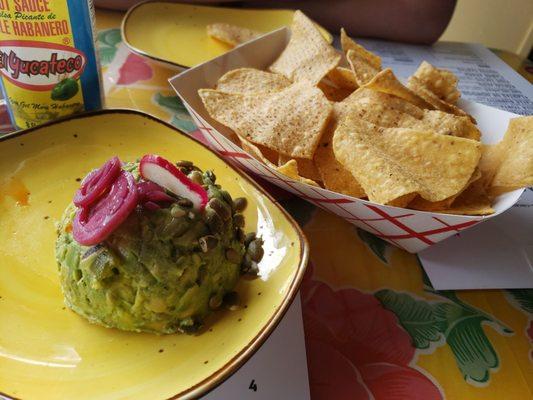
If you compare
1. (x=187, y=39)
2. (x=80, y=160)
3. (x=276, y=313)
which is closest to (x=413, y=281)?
(x=276, y=313)

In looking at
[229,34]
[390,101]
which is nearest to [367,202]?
[390,101]

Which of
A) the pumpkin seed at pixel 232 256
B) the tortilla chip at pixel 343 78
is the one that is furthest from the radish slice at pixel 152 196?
the tortilla chip at pixel 343 78

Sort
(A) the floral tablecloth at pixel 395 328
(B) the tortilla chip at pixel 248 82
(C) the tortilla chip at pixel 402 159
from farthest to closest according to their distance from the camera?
(B) the tortilla chip at pixel 248 82
(C) the tortilla chip at pixel 402 159
(A) the floral tablecloth at pixel 395 328

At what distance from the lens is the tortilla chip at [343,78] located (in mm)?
1238

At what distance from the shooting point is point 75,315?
0.76m

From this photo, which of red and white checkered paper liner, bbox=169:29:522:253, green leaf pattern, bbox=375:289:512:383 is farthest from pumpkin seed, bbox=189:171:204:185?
green leaf pattern, bbox=375:289:512:383

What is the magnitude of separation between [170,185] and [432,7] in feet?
5.56

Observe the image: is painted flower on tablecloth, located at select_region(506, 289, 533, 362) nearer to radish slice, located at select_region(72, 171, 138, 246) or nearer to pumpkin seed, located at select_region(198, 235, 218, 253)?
pumpkin seed, located at select_region(198, 235, 218, 253)

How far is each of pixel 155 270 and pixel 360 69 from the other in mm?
785

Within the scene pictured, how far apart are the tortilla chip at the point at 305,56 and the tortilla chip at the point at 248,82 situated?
0.20 feet

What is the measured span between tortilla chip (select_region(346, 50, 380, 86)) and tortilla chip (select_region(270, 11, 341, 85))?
0.18 feet

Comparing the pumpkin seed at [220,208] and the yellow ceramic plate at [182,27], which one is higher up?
the pumpkin seed at [220,208]

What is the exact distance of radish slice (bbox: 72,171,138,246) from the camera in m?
0.65

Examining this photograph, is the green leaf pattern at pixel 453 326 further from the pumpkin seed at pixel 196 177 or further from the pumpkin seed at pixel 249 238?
the pumpkin seed at pixel 196 177
